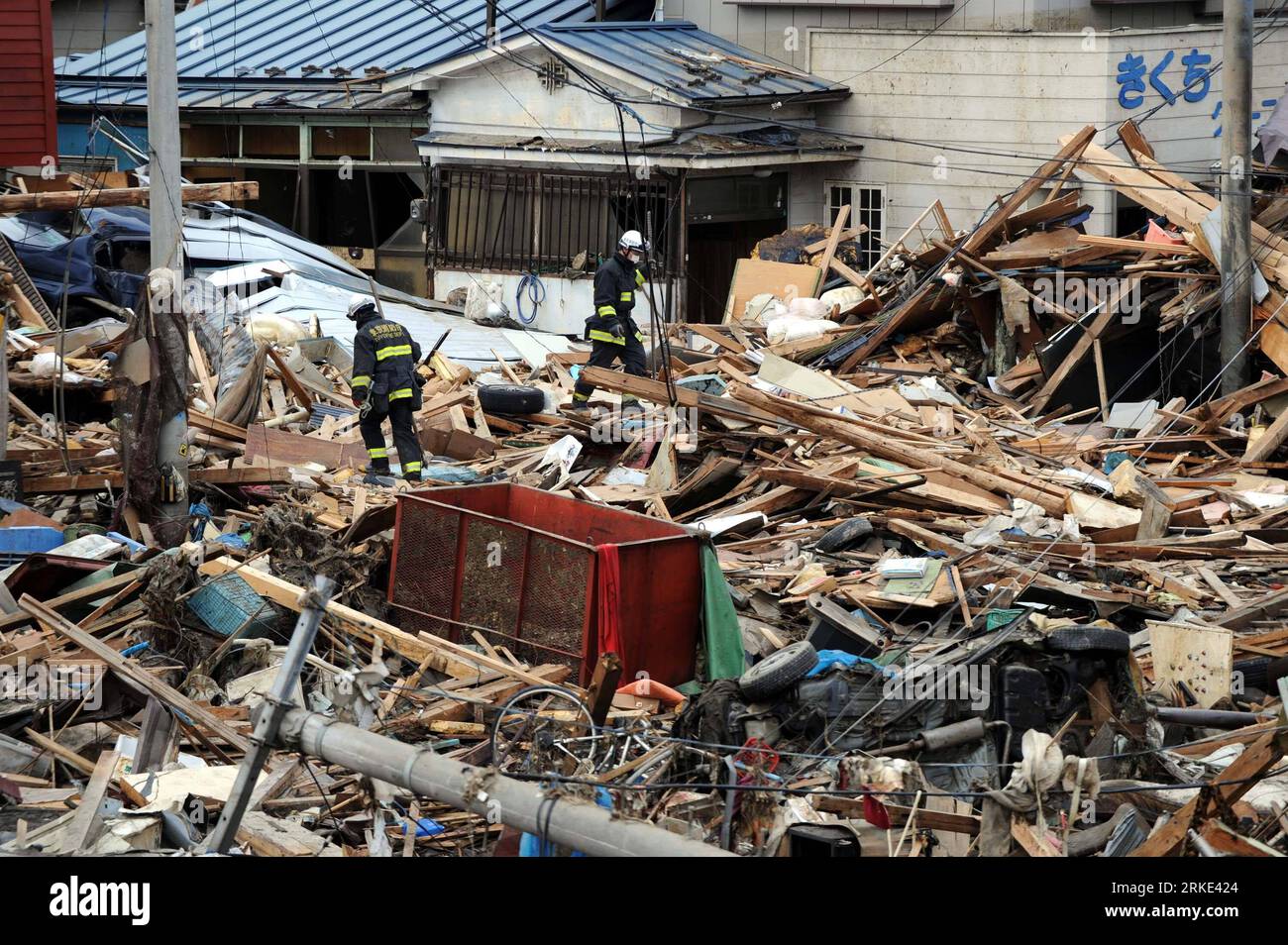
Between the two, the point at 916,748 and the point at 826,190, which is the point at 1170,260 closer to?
the point at 826,190

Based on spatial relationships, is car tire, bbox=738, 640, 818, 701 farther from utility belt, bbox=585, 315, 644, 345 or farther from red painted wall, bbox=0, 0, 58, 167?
red painted wall, bbox=0, 0, 58, 167

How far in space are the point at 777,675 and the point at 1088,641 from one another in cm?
172

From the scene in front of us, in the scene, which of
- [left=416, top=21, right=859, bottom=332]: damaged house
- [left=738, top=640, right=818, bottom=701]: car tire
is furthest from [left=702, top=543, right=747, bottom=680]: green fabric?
[left=416, top=21, right=859, bottom=332]: damaged house

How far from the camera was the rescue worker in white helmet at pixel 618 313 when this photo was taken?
16.0 meters

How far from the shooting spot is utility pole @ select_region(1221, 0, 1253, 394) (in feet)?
50.8

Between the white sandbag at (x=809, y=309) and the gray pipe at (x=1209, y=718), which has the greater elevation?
the white sandbag at (x=809, y=309)

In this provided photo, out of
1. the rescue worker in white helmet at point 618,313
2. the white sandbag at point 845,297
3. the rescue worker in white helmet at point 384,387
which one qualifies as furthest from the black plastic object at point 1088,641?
the white sandbag at point 845,297

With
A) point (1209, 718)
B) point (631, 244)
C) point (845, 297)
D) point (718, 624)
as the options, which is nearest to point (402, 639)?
point (718, 624)

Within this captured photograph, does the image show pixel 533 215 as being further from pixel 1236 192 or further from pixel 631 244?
pixel 1236 192

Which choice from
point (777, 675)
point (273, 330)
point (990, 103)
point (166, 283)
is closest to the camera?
point (777, 675)

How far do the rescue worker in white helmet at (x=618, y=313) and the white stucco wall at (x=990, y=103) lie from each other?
6.93 m

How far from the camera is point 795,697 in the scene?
8.61 metres

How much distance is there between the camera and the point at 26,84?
1625 cm

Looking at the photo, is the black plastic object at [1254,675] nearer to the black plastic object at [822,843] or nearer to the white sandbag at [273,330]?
the black plastic object at [822,843]
